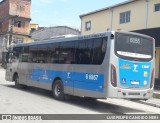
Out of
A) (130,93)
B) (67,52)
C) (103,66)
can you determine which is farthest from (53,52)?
(130,93)

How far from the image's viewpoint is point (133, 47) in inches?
524

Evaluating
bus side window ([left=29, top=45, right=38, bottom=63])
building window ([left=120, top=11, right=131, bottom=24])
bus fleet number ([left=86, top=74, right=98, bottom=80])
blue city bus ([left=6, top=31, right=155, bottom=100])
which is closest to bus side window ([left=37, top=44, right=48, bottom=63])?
bus side window ([left=29, top=45, right=38, bottom=63])

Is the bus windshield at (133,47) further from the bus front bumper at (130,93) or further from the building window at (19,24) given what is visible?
the building window at (19,24)

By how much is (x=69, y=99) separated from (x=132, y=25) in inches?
656

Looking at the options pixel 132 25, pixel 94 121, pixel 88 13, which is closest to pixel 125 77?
pixel 94 121

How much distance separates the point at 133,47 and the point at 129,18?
1877cm

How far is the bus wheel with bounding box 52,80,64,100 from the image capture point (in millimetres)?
15584

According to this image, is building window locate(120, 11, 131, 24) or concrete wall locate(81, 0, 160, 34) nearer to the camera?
concrete wall locate(81, 0, 160, 34)

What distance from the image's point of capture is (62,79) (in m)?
15.7

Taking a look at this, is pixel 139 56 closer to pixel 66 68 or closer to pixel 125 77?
pixel 125 77

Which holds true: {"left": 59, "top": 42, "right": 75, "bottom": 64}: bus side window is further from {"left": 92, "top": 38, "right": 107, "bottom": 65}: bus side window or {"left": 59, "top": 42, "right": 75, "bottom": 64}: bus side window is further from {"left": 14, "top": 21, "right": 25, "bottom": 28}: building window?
{"left": 14, "top": 21, "right": 25, "bottom": 28}: building window

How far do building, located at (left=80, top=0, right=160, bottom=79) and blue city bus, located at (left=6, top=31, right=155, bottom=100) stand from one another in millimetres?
9493

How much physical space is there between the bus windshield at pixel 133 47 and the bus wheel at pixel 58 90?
3.99m

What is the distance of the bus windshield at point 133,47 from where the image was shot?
42.3 ft
